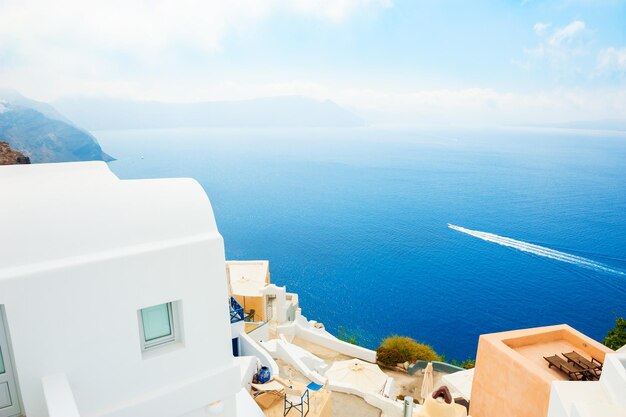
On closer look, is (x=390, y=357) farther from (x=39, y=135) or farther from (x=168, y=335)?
(x=39, y=135)

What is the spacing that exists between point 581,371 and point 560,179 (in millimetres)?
136741

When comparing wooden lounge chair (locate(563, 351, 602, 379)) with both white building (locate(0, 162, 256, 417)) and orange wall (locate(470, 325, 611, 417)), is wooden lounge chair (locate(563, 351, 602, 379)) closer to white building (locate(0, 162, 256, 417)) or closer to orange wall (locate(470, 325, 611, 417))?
orange wall (locate(470, 325, 611, 417))

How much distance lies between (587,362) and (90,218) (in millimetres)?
11354

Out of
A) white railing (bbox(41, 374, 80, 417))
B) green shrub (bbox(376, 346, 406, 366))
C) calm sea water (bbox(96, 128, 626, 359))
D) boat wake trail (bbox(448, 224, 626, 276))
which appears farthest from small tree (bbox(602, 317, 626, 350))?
boat wake trail (bbox(448, 224, 626, 276))

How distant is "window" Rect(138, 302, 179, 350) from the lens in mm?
5879

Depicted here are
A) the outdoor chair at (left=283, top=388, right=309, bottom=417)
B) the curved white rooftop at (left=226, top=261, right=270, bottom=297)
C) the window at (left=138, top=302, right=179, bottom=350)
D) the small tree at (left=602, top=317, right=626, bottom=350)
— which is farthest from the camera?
the curved white rooftop at (left=226, top=261, right=270, bottom=297)

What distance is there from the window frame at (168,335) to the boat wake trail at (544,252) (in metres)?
71.1

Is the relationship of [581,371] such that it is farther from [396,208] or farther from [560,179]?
[560,179]

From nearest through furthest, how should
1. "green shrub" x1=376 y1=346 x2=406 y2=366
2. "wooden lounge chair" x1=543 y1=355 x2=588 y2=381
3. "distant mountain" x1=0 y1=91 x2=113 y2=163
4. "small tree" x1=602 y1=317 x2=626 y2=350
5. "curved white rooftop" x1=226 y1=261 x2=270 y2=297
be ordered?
"wooden lounge chair" x1=543 y1=355 x2=588 y2=381, "green shrub" x1=376 y1=346 x2=406 y2=366, "small tree" x1=602 y1=317 x2=626 y2=350, "curved white rooftop" x1=226 y1=261 x2=270 y2=297, "distant mountain" x1=0 y1=91 x2=113 y2=163

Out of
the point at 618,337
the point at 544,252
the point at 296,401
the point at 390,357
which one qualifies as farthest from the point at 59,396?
the point at 544,252

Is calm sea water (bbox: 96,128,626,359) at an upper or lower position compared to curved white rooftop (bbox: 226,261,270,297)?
lower

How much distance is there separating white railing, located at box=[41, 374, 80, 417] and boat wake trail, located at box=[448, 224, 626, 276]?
238ft

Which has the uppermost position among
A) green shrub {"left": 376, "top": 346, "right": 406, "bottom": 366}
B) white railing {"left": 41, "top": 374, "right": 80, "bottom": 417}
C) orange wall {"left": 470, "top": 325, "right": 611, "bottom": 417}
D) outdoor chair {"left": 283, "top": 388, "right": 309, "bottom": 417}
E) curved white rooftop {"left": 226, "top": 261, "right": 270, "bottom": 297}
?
white railing {"left": 41, "top": 374, "right": 80, "bottom": 417}

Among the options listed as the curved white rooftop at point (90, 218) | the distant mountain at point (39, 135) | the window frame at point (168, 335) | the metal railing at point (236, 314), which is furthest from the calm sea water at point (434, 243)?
the curved white rooftop at point (90, 218)
